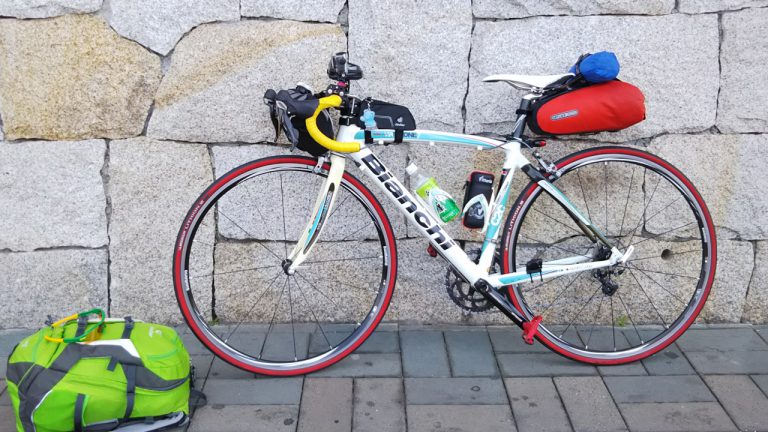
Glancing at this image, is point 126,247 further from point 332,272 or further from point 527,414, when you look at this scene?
point 527,414

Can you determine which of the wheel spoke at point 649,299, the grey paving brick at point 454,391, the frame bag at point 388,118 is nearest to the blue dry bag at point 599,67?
the frame bag at point 388,118

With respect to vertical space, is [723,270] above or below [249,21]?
below

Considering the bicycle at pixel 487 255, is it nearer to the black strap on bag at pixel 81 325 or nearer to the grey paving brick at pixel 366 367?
the grey paving brick at pixel 366 367

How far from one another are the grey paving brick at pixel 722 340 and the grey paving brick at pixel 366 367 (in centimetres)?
146

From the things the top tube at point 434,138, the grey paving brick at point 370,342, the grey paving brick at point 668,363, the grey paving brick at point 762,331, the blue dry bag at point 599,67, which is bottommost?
the grey paving brick at point 668,363

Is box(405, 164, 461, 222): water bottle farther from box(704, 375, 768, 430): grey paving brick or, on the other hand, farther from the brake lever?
box(704, 375, 768, 430): grey paving brick

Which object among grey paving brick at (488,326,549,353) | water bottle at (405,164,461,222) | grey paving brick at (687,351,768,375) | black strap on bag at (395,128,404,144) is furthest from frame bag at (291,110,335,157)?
grey paving brick at (687,351,768,375)

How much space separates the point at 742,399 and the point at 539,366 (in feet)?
2.86

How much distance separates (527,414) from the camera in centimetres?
296

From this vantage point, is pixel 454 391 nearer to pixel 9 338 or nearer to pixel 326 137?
pixel 326 137

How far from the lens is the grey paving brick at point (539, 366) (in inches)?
129

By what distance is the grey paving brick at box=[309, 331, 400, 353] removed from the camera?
11.4 feet

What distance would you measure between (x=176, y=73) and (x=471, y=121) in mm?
1468

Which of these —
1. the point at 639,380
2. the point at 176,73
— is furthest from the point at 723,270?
the point at 176,73
